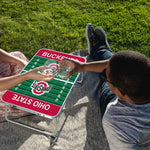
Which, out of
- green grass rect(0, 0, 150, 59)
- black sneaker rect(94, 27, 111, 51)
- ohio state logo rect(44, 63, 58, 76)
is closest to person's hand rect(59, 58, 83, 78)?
ohio state logo rect(44, 63, 58, 76)

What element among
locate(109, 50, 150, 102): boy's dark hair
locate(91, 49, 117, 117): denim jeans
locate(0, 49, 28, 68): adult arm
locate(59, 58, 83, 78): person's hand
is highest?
locate(109, 50, 150, 102): boy's dark hair

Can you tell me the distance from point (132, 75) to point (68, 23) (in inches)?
144

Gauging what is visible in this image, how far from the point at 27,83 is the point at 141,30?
132 inches

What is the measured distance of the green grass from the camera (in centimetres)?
455

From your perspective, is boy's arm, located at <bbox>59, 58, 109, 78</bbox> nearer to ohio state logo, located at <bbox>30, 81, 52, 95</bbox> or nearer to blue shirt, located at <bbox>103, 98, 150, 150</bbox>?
ohio state logo, located at <bbox>30, 81, 52, 95</bbox>

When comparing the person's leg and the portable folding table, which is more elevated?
the person's leg

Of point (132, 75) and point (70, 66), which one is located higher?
point (132, 75)

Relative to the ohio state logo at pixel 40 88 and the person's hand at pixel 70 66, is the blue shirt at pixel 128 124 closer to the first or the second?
the person's hand at pixel 70 66

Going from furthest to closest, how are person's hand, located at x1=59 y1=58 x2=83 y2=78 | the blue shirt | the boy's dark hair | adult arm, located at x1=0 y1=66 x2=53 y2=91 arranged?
person's hand, located at x1=59 y1=58 x2=83 y2=78, adult arm, located at x1=0 y1=66 x2=53 y2=91, the blue shirt, the boy's dark hair

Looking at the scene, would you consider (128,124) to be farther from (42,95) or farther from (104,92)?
(42,95)

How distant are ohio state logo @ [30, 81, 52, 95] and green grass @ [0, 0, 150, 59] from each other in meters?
1.69

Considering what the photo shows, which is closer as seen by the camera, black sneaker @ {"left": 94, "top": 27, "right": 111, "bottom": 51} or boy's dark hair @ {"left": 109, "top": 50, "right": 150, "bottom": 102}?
boy's dark hair @ {"left": 109, "top": 50, "right": 150, "bottom": 102}

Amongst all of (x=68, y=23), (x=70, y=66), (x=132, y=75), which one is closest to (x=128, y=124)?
(x=132, y=75)

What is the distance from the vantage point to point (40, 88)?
106 inches
